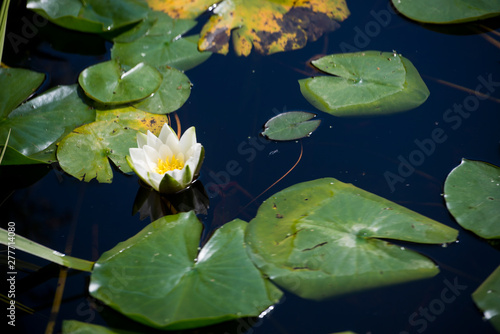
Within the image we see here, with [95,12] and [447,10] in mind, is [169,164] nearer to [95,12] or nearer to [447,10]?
[95,12]

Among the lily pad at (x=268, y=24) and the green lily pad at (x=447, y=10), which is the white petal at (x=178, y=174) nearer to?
the lily pad at (x=268, y=24)

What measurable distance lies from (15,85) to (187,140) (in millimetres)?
1323

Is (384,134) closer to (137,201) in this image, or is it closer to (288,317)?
(288,317)

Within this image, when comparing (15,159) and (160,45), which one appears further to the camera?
(160,45)

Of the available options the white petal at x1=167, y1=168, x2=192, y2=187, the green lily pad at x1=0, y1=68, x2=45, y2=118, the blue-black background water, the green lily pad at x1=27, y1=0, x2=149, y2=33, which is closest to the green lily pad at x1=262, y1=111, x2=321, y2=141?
the blue-black background water

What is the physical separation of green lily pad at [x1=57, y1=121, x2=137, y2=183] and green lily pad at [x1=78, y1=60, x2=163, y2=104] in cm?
23

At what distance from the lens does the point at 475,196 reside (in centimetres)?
180

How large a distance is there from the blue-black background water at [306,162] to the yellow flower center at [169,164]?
163 mm

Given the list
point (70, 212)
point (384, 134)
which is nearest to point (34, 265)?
point (70, 212)

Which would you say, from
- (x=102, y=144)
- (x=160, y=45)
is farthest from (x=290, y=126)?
(x=160, y=45)

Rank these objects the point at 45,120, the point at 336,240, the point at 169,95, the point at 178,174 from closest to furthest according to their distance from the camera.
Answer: the point at 336,240 → the point at 178,174 → the point at 45,120 → the point at 169,95

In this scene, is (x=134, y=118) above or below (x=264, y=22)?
below

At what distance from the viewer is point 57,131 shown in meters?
2.31

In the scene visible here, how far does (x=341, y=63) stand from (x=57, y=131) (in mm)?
1767
